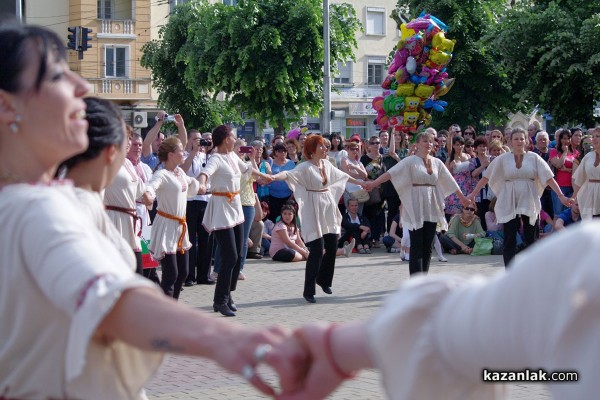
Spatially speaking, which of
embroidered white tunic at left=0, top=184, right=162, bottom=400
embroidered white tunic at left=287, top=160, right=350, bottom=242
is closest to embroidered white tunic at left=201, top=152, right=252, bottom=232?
embroidered white tunic at left=287, top=160, right=350, bottom=242

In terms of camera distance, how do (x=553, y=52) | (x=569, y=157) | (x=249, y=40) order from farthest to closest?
(x=249, y=40), (x=553, y=52), (x=569, y=157)

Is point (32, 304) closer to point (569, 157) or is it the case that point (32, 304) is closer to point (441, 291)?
point (441, 291)

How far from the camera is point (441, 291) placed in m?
2.04

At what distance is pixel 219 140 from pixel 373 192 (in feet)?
23.4

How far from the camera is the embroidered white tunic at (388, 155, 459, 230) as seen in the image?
1254cm

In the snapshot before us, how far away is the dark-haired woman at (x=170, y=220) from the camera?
430 inches

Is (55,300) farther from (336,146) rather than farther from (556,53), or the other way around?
(556,53)

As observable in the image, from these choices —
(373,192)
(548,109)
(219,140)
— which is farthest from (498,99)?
(219,140)

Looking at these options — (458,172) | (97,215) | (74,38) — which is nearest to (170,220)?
(458,172)

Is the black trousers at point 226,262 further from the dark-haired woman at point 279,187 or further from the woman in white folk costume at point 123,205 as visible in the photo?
the dark-haired woman at point 279,187

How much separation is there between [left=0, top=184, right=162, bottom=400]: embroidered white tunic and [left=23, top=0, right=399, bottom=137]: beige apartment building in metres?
48.7

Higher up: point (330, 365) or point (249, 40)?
point (249, 40)

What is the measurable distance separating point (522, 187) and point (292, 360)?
11.3m

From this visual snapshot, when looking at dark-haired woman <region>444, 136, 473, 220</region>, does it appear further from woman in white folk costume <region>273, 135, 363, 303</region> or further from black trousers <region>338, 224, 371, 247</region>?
woman in white folk costume <region>273, 135, 363, 303</region>
